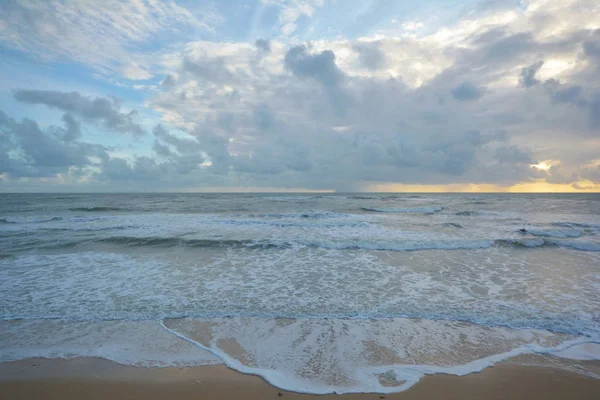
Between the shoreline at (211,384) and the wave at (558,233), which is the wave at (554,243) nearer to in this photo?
the wave at (558,233)

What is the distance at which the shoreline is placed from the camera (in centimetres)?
391

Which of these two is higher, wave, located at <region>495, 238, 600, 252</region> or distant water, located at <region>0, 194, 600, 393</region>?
wave, located at <region>495, 238, 600, 252</region>

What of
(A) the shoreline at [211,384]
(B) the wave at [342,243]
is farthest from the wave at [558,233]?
(A) the shoreline at [211,384]

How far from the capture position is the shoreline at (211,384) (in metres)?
3.91

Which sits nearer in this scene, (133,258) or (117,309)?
(117,309)

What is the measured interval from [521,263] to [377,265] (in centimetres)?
555

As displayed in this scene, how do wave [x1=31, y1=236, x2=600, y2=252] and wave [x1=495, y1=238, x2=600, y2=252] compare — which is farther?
wave [x1=495, y1=238, x2=600, y2=252]

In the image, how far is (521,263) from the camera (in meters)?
11.0

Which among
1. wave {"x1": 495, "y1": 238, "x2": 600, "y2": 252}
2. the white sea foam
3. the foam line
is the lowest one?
the white sea foam

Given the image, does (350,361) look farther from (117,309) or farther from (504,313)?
(117,309)

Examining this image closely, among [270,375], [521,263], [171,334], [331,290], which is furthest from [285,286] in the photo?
[521,263]

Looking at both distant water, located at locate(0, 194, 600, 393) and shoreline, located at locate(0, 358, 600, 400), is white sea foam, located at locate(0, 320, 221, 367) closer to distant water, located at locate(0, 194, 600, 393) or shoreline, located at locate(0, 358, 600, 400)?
distant water, located at locate(0, 194, 600, 393)

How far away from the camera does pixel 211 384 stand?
412 cm

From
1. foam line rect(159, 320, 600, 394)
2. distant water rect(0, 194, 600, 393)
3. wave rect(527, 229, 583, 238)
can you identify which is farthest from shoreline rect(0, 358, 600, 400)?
wave rect(527, 229, 583, 238)
